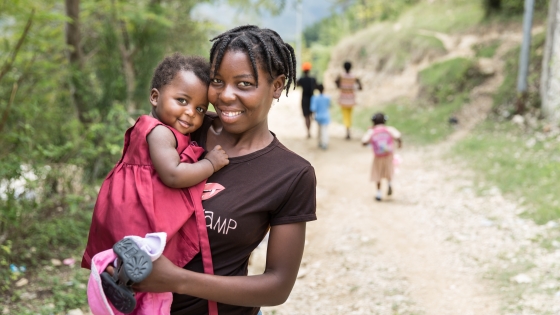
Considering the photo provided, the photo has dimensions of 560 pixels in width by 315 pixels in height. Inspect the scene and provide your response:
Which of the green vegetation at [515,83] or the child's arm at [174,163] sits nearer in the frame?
the child's arm at [174,163]

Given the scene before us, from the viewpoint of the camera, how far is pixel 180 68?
1.93 m

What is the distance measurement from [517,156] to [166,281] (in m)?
7.74

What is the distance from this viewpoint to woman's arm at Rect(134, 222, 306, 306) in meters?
1.52

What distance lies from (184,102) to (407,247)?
4415mm

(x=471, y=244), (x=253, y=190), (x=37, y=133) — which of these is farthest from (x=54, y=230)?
(x=471, y=244)

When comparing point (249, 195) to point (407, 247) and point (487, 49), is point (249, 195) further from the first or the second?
point (487, 49)

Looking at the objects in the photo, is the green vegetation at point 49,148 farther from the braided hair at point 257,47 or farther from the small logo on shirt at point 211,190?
the braided hair at point 257,47

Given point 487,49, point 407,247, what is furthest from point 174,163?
point 487,49

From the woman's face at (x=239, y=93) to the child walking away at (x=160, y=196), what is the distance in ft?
0.35

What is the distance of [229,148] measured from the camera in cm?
188

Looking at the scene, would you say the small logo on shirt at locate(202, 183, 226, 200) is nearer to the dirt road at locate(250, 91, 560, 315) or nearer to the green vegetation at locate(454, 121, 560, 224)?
the dirt road at locate(250, 91, 560, 315)

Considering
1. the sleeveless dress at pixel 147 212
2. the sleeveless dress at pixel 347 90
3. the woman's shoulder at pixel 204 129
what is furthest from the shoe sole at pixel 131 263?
the sleeveless dress at pixel 347 90

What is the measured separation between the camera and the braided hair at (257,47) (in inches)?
70.6

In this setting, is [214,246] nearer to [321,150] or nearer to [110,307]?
[110,307]
